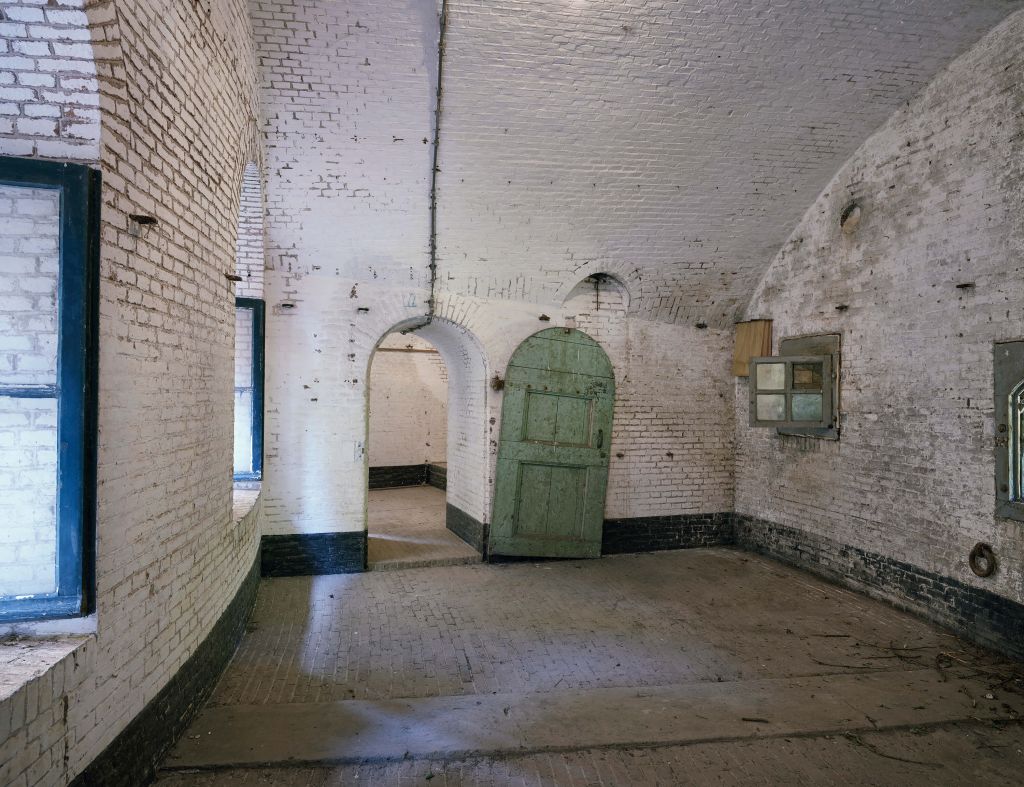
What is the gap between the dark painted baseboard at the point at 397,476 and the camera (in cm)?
1140

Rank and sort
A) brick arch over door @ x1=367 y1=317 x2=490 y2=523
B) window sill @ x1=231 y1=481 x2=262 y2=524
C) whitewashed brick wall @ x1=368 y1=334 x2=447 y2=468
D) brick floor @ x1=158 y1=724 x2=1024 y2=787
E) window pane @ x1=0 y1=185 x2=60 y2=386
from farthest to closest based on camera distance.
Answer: whitewashed brick wall @ x1=368 y1=334 x2=447 y2=468 → brick arch over door @ x1=367 y1=317 x2=490 y2=523 → window sill @ x1=231 y1=481 x2=262 y2=524 → brick floor @ x1=158 y1=724 x2=1024 y2=787 → window pane @ x1=0 y1=185 x2=60 y2=386

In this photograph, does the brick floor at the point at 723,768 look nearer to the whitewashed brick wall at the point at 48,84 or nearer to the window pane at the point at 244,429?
the whitewashed brick wall at the point at 48,84

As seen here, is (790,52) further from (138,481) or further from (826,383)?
(138,481)

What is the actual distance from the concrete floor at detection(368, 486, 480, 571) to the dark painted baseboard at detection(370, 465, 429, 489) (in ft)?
1.25

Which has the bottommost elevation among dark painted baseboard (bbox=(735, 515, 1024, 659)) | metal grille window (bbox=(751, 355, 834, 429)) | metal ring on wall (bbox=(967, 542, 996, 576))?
dark painted baseboard (bbox=(735, 515, 1024, 659))

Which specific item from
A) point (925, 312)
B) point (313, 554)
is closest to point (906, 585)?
point (925, 312)

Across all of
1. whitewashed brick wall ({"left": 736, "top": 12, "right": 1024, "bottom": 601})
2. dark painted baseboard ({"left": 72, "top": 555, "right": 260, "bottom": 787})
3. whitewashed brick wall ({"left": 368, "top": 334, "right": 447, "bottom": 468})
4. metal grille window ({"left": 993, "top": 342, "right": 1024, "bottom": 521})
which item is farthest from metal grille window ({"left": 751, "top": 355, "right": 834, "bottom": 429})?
whitewashed brick wall ({"left": 368, "top": 334, "right": 447, "bottom": 468})

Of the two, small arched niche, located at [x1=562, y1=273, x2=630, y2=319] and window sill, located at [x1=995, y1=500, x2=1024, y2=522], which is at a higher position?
small arched niche, located at [x1=562, y1=273, x2=630, y2=319]

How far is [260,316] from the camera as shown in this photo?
6312 mm

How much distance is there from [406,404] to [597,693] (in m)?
8.16

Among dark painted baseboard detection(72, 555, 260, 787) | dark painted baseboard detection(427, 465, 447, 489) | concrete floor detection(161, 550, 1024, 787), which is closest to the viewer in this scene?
dark painted baseboard detection(72, 555, 260, 787)

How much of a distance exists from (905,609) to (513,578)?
141 inches

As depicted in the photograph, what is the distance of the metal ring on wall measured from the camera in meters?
4.90

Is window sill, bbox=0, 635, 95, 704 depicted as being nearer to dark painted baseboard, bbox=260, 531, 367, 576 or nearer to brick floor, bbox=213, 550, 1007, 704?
brick floor, bbox=213, 550, 1007, 704
